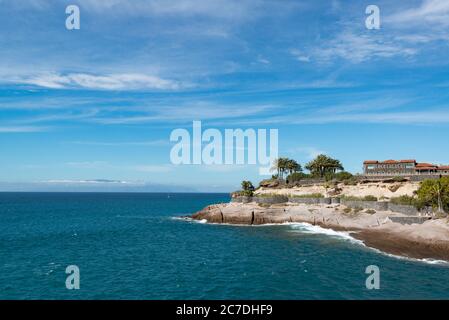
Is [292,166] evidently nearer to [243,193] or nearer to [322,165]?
[322,165]

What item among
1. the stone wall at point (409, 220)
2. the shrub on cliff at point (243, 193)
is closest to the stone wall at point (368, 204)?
the stone wall at point (409, 220)

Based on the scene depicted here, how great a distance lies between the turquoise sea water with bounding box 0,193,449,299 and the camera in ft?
112

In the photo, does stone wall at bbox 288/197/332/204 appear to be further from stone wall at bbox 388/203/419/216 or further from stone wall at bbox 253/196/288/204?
stone wall at bbox 388/203/419/216

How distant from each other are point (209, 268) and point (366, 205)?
48.7 metres

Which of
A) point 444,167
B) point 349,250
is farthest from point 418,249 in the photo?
point 444,167

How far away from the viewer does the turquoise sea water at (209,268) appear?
3403cm

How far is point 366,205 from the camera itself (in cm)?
7831

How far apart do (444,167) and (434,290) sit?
10025cm

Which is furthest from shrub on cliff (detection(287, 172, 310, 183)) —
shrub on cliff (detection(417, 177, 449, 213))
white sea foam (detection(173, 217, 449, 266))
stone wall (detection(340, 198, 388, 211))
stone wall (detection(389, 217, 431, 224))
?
stone wall (detection(389, 217, 431, 224))

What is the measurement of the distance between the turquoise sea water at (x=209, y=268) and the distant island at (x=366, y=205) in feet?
27.4

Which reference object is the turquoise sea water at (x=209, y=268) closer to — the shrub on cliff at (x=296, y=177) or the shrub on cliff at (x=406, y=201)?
the shrub on cliff at (x=406, y=201)

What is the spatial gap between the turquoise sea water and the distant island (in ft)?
27.4

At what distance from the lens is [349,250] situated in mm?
51781

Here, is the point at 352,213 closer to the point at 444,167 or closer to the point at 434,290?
the point at 434,290
